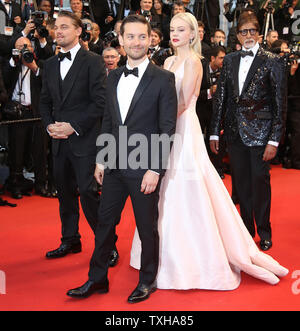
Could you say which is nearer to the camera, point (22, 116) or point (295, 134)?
point (22, 116)

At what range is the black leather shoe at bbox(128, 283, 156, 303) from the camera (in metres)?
2.97

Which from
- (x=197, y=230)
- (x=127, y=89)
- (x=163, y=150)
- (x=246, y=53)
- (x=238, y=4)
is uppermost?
(x=238, y=4)

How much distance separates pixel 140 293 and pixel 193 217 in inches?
24.2

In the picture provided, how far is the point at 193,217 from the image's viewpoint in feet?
10.8

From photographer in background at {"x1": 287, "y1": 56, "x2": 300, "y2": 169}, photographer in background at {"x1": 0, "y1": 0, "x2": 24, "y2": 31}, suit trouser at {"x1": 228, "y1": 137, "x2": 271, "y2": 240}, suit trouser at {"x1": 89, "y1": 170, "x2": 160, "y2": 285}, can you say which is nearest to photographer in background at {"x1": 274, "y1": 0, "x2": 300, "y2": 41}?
photographer in background at {"x1": 287, "y1": 56, "x2": 300, "y2": 169}

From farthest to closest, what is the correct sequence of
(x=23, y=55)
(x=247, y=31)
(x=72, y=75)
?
(x=23, y=55), (x=247, y=31), (x=72, y=75)

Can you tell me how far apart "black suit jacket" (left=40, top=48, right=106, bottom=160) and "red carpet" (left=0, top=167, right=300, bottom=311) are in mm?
853

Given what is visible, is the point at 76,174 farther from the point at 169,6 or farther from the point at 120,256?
the point at 169,6

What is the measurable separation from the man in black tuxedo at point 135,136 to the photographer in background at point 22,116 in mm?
2776

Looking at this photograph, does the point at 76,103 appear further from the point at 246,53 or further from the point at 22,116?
the point at 22,116

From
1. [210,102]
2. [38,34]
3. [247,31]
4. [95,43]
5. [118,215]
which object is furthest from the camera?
[210,102]

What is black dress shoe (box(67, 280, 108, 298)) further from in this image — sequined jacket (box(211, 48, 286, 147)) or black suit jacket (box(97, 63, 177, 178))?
sequined jacket (box(211, 48, 286, 147))

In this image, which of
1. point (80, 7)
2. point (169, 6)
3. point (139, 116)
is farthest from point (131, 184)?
point (169, 6)

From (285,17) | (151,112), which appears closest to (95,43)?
(151,112)
